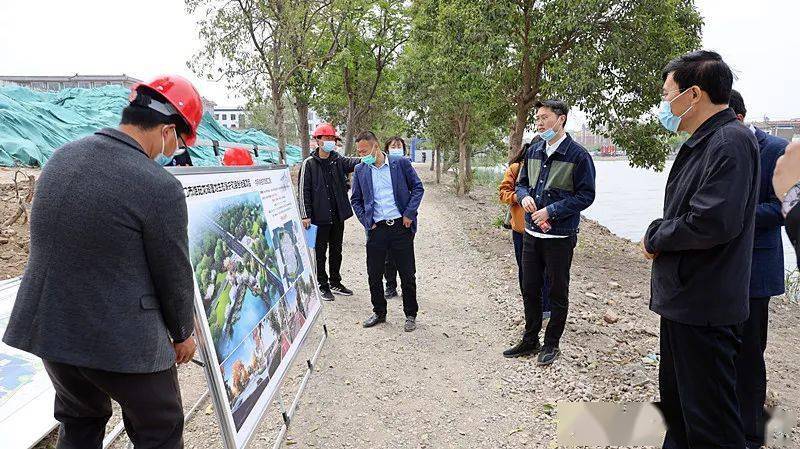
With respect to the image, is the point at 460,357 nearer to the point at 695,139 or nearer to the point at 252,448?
the point at 252,448

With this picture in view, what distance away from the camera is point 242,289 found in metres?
2.47

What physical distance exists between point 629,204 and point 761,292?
1649 centimetres

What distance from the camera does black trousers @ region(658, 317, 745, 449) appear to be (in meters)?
2.02

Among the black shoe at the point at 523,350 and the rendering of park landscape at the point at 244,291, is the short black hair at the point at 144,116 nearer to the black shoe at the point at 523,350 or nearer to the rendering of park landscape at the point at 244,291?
the rendering of park landscape at the point at 244,291

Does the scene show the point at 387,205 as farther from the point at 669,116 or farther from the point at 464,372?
the point at 669,116

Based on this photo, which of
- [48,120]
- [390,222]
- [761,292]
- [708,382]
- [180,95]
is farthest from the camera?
[48,120]

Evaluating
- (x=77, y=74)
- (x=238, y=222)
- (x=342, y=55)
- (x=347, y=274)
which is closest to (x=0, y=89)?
(x=342, y=55)

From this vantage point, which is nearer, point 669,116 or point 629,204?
point 669,116

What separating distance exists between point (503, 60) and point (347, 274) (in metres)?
4.49

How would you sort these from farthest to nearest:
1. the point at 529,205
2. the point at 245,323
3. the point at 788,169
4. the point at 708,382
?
the point at 529,205, the point at 245,323, the point at 708,382, the point at 788,169

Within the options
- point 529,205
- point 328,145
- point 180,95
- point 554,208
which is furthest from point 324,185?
point 180,95

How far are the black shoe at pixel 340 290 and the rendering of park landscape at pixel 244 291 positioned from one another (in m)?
2.52

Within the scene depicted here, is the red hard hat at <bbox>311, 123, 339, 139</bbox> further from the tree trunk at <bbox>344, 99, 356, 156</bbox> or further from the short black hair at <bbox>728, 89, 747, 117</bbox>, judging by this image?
the tree trunk at <bbox>344, 99, 356, 156</bbox>

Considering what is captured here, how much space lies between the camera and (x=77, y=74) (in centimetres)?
6312
